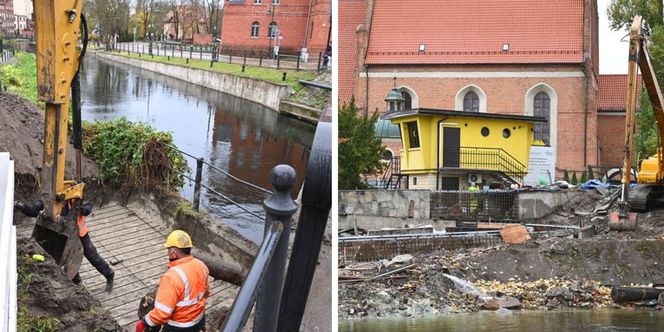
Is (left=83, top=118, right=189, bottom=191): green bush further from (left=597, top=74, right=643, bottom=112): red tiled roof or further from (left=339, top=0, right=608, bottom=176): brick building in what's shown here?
(left=597, top=74, right=643, bottom=112): red tiled roof

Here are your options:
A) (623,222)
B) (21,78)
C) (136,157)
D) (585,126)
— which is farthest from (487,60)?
(136,157)

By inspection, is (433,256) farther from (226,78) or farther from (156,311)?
(226,78)

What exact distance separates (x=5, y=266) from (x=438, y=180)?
62.0 ft

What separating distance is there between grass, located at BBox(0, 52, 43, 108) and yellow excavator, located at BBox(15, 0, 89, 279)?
468cm

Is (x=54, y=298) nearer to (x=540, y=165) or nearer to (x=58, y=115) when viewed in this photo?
(x=58, y=115)

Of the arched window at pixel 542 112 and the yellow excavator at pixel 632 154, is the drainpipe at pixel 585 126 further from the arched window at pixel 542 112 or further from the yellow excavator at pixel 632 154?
the yellow excavator at pixel 632 154

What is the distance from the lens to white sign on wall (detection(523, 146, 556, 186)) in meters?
23.3

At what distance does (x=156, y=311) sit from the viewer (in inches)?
137

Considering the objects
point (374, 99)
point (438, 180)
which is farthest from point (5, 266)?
point (374, 99)

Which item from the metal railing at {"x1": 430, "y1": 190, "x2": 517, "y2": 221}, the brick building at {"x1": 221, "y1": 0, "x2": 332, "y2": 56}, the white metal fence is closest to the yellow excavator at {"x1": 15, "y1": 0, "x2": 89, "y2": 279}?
the white metal fence

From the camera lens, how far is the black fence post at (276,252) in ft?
3.63

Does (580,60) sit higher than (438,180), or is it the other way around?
(580,60)

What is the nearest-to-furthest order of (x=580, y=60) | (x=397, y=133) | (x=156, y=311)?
(x=156, y=311)
(x=397, y=133)
(x=580, y=60)

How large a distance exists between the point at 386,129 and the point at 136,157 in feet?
61.6
